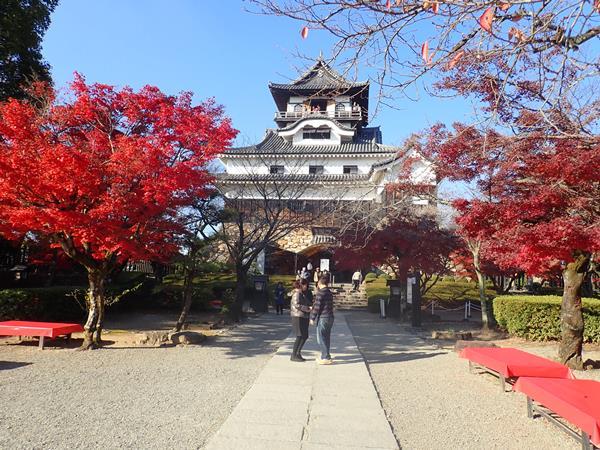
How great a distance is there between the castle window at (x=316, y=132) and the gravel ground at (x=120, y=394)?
26.7m

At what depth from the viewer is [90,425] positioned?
446 centimetres

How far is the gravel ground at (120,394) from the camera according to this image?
4.18 m

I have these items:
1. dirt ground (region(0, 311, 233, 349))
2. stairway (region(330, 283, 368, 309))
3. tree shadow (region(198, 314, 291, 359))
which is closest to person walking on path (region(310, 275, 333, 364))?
tree shadow (region(198, 314, 291, 359))

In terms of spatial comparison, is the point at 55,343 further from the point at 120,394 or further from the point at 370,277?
the point at 370,277

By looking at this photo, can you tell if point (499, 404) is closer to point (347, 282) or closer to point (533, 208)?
point (533, 208)

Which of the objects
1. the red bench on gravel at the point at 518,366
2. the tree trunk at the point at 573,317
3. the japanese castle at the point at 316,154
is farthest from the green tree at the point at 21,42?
the japanese castle at the point at 316,154

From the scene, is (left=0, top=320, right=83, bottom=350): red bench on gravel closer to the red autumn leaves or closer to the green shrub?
the red autumn leaves

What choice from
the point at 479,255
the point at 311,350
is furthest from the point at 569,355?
the point at 479,255

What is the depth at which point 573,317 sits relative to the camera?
322 inches

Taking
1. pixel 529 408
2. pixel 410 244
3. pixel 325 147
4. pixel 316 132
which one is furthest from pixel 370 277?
pixel 529 408

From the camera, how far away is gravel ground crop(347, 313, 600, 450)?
448 centimetres

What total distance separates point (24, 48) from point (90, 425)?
11.4 meters

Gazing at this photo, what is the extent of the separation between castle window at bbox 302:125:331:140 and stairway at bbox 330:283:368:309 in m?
12.7

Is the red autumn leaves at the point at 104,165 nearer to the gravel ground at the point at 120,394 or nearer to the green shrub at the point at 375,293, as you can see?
the gravel ground at the point at 120,394
